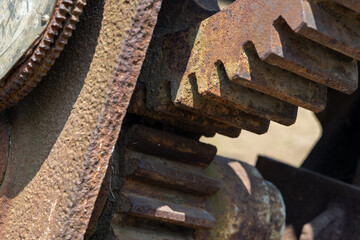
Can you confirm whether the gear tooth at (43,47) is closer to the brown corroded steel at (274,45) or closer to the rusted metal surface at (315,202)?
the brown corroded steel at (274,45)

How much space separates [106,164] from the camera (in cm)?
167

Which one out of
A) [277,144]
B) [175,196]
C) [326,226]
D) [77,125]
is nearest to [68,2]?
[77,125]

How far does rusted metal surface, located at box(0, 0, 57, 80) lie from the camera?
1.67 m

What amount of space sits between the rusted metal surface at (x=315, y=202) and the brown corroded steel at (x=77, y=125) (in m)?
1.25

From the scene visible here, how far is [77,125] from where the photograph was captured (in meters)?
1.73

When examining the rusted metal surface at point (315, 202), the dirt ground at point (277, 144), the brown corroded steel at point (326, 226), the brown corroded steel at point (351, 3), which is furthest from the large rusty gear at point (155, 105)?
the dirt ground at point (277, 144)

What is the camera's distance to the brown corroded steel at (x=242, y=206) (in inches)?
92.1

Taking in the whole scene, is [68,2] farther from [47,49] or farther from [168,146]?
[168,146]

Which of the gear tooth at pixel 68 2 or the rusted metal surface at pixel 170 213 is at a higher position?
the gear tooth at pixel 68 2

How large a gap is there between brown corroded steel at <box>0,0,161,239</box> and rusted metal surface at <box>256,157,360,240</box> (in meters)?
1.25

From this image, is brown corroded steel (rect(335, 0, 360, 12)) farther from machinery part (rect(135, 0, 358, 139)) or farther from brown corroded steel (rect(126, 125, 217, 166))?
brown corroded steel (rect(126, 125, 217, 166))

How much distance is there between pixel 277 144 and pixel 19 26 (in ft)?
28.3

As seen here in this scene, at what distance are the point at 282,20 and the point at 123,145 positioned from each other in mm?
802

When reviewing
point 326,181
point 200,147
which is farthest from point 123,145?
point 326,181
